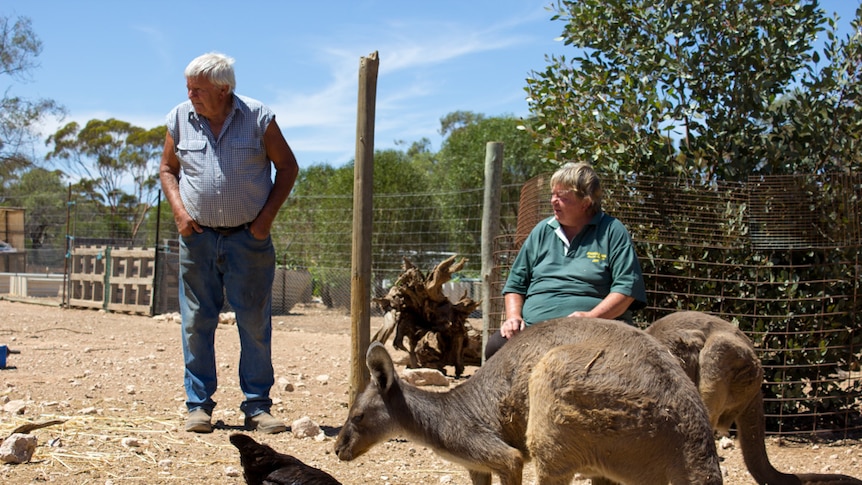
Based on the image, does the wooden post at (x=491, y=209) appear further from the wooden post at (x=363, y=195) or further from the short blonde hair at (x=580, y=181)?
the short blonde hair at (x=580, y=181)

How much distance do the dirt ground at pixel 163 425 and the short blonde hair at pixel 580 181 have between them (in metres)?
1.87

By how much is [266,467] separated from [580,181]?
103 inches

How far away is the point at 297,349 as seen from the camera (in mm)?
11344

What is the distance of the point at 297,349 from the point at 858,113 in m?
7.71

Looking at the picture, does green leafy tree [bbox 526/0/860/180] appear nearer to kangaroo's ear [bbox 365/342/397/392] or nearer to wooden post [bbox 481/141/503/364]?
wooden post [bbox 481/141/503/364]

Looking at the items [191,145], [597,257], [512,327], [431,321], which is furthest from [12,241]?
[597,257]

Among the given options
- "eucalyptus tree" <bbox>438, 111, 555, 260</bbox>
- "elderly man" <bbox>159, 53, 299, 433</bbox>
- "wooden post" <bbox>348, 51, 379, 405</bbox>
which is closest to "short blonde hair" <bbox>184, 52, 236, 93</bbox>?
"elderly man" <bbox>159, 53, 299, 433</bbox>

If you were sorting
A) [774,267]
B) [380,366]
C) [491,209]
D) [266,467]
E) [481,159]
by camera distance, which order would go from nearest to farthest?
[266,467] → [380,366] → [774,267] → [491,209] → [481,159]

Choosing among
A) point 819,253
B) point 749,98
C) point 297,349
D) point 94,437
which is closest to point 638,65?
point 749,98

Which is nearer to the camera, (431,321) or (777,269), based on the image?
(777,269)

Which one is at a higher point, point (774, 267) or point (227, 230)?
point (227, 230)

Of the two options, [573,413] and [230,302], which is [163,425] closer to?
[230,302]

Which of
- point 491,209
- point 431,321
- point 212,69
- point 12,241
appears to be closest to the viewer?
point 212,69

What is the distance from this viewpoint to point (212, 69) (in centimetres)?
566
